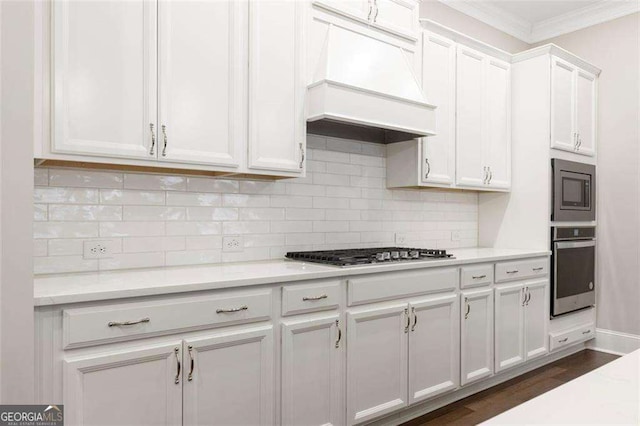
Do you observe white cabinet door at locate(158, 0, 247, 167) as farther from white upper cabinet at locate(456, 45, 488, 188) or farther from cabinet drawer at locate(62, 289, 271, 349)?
white upper cabinet at locate(456, 45, 488, 188)

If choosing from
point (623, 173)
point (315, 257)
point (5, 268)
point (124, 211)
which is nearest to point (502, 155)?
point (623, 173)

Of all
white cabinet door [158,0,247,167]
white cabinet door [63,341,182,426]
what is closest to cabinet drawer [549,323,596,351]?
white cabinet door [158,0,247,167]

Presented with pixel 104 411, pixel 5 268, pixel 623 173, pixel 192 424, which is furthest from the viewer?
pixel 623 173

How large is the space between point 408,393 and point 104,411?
5.66 feet

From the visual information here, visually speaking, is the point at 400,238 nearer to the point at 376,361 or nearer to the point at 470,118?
the point at 470,118

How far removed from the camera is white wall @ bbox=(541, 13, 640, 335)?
→ 13.9 ft

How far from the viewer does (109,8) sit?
203 cm

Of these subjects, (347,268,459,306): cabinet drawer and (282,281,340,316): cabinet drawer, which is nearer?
(282,281,340,316): cabinet drawer

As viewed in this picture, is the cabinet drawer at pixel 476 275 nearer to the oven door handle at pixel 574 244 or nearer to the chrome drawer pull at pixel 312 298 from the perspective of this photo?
the oven door handle at pixel 574 244

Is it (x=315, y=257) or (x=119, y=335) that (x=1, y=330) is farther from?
(x=315, y=257)

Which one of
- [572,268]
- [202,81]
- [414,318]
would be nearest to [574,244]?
[572,268]

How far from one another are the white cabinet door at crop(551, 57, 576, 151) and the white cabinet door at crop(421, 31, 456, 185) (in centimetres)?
100

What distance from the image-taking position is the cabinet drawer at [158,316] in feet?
5.53

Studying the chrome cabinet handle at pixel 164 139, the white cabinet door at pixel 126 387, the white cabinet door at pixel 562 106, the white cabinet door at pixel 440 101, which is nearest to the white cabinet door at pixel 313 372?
the white cabinet door at pixel 126 387
